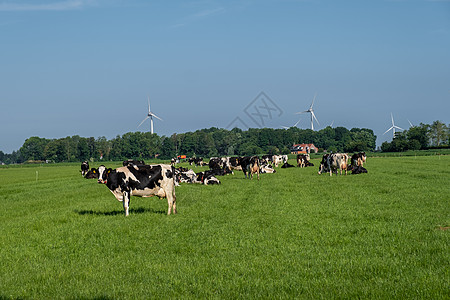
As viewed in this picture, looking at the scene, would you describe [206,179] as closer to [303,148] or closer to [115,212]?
[115,212]

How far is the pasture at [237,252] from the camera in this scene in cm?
700

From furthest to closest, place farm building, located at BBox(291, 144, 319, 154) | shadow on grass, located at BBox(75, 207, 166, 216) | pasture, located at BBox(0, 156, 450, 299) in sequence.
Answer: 1. farm building, located at BBox(291, 144, 319, 154)
2. shadow on grass, located at BBox(75, 207, 166, 216)
3. pasture, located at BBox(0, 156, 450, 299)

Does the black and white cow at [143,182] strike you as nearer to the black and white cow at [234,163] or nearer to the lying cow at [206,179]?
the lying cow at [206,179]

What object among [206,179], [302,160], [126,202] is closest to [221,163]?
[302,160]

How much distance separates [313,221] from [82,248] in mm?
6395

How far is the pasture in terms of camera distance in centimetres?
700

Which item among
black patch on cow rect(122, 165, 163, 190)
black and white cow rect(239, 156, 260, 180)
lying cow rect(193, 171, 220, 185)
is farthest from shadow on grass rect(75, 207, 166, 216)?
black and white cow rect(239, 156, 260, 180)

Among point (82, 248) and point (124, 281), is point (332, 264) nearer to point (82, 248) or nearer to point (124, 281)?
point (124, 281)

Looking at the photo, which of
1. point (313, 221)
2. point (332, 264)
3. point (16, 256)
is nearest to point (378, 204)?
point (313, 221)

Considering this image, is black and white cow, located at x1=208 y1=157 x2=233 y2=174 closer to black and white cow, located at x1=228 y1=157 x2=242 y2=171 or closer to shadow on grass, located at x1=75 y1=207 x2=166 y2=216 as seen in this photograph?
black and white cow, located at x1=228 y1=157 x2=242 y2=171

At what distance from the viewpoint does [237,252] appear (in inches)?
368

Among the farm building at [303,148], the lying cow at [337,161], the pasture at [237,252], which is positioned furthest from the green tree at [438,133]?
the pasture at [237,252]

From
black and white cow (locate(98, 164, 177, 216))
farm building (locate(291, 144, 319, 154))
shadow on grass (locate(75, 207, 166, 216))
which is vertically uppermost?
farm building (locate(291, 144, 319, 154))

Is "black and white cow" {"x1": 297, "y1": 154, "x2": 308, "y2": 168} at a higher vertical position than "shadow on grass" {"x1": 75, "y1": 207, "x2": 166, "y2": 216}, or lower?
higher
